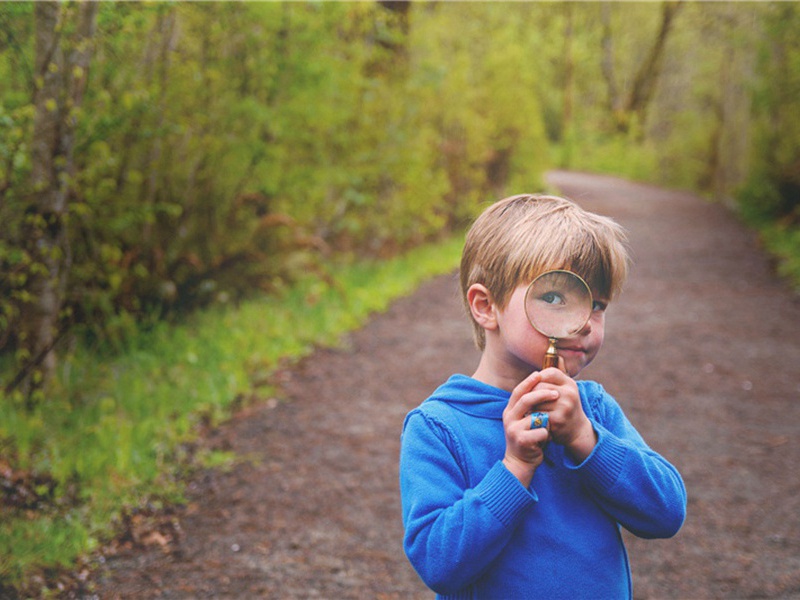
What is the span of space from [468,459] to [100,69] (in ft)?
14.9

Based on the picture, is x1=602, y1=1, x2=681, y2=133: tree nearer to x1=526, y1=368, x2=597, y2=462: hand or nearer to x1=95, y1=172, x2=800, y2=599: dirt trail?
x1=95, y1=172, x2=800, y2=599: dirt trail

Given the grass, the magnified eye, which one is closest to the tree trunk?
the grass

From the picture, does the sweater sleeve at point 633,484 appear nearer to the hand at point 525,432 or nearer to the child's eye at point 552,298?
the hand at point 525,432

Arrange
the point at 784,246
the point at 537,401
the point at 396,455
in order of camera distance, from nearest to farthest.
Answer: the point at 537,401 → the point at 396,455 → the point at 784,246

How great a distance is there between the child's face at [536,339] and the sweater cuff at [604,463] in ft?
0.49

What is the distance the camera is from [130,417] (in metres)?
4.82

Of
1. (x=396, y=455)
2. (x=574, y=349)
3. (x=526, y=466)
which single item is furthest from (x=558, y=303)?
(x=396, y=455)

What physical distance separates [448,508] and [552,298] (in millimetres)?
480

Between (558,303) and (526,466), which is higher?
(558,303)

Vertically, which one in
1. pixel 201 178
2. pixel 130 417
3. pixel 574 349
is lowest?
pixel 130 417

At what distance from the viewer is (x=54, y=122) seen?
433cm

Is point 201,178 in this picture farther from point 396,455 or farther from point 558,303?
point 558,303

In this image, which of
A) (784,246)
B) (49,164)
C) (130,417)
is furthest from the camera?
(784,246)

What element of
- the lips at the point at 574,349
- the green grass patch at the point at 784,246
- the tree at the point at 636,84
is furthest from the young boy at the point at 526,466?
the tree at the point at 636,84
